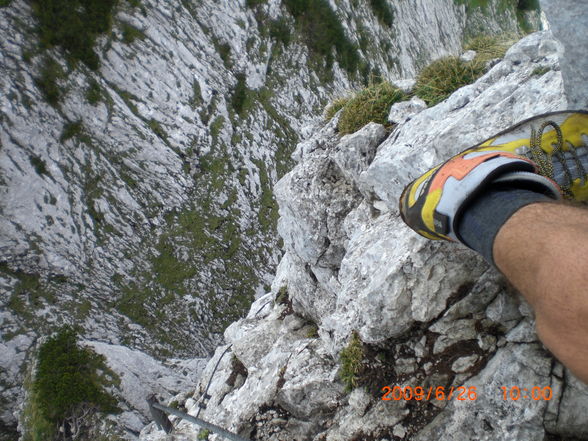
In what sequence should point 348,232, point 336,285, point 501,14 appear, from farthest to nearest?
1. point 501,14
2. point 336,285
3. point 348,232

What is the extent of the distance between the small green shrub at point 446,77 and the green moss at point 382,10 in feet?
87.3

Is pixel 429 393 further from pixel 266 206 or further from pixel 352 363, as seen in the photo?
pixel 266 206

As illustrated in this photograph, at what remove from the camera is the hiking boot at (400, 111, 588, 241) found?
9.52 ft

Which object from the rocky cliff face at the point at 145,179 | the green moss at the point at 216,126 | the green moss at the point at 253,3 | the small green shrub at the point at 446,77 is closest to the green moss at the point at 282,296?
the small green shrub at the point at 446,77

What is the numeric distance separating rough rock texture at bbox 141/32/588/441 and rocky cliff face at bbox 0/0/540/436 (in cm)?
1258

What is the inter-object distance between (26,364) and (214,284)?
979 centimetres

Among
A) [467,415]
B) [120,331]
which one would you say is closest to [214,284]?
[120,331]

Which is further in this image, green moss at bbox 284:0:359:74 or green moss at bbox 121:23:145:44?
green moss at bbox 284:0:359:74

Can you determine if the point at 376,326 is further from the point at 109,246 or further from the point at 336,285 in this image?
the point at 109,246

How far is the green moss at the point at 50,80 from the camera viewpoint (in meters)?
A: 18.9

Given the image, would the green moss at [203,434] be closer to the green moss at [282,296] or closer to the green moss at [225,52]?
the green moss at [282,296]

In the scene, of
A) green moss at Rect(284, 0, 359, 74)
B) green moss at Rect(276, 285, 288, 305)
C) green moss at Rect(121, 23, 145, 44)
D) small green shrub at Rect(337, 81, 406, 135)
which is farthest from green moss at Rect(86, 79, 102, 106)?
small green shrub at Rect(337, 81, 406, 135)

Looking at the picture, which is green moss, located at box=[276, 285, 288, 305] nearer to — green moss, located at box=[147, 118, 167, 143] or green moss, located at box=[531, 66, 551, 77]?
green moss, located at box=[531, 66, 551, 77]

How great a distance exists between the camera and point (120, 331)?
20.1 metres
